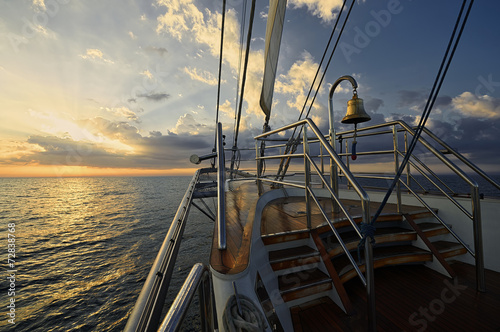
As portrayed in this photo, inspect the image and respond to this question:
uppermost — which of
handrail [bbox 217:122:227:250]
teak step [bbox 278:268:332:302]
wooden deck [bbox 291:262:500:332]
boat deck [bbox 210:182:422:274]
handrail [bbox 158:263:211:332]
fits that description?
handrail [bbox 217:122:227:250]

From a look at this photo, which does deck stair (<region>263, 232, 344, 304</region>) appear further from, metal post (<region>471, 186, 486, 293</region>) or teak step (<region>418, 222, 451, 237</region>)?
teak step (<region>418, 222, 451, 237</region>)

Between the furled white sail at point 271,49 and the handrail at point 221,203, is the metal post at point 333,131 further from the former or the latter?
the furled white sail at point 271,49

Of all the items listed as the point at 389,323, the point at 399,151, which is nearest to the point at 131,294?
the point at 389,323

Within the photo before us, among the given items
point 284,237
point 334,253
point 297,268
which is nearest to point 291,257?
point 297,268

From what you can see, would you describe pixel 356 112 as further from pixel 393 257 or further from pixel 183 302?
pixel 183 302

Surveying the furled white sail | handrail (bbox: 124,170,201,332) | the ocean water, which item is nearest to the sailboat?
handrail (bbox: 124,170,201,332)

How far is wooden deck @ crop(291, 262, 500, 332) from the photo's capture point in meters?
1.66

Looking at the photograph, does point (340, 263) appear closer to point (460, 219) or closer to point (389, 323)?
point (389, 323)

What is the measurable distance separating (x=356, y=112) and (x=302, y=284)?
7.88 feet

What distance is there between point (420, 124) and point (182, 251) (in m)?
13.2

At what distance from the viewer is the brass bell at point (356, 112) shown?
2859 millimetres

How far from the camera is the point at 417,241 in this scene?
8.76ft

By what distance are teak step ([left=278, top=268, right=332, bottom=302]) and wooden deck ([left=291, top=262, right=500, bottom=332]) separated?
159 millimetres

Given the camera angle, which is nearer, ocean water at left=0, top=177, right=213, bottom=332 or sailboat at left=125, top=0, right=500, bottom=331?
sailboat at left=125, top=0, right=500, bottom=331
